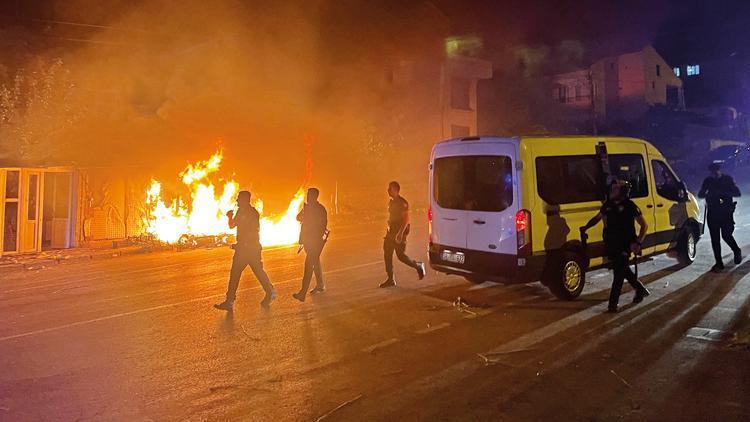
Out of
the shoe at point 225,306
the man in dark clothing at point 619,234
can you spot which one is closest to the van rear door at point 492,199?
the man in dark clothing at point 619,234

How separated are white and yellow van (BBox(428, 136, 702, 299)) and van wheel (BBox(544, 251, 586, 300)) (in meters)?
0.01

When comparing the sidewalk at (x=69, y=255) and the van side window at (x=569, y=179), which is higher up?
the van side window at (x=569, y=179)

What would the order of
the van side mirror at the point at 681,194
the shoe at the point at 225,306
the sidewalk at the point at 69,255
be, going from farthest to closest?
the sidewalk at the point at 69,255, the van side mirror at the point at 681,194, the shoe at the point at 225,306

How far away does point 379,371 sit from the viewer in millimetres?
4691

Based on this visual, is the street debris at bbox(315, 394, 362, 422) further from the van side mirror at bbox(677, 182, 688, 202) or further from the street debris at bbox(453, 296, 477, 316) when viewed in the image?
the van side mirror at bbox(677, 182, 688, 202)

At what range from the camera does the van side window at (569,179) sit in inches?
263

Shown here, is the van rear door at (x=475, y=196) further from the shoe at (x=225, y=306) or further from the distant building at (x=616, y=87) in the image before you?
the distant building at (x=616, y=87)

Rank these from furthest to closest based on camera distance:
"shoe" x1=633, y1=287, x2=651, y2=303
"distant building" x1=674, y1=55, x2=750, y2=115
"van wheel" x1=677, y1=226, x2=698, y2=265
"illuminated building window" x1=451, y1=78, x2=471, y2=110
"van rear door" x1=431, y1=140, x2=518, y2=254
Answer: "distant building" x1=674, y1=55, x2=750, y2=115, "illuminated building window" x1=451, y1=78, x2=471, y2=110, "van wheel" x1=677, y1=226, x2=698, y2=265, "shoe" x1=633, y1=287, x2=651, y2=303, "van rear door" x1=431, y1=140, x2=518, y2=254

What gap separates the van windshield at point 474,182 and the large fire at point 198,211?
7.35 meters

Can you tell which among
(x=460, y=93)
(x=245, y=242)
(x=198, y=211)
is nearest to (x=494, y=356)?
(x=245, y=242)

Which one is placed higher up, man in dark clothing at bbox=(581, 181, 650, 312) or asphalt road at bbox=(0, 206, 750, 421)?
man in dark clothing at bbox=(581, 181, 650, 312)

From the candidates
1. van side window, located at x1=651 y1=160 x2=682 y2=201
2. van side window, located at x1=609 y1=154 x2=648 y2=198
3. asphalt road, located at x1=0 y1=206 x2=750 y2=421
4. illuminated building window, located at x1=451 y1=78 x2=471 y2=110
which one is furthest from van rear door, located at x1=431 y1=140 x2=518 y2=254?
illuminated building window, located at x1=451 y1=78 x2=471 y2=110

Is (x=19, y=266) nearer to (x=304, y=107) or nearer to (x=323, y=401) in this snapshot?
(x=323, y=401)

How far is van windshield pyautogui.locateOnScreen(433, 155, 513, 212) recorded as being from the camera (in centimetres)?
663
